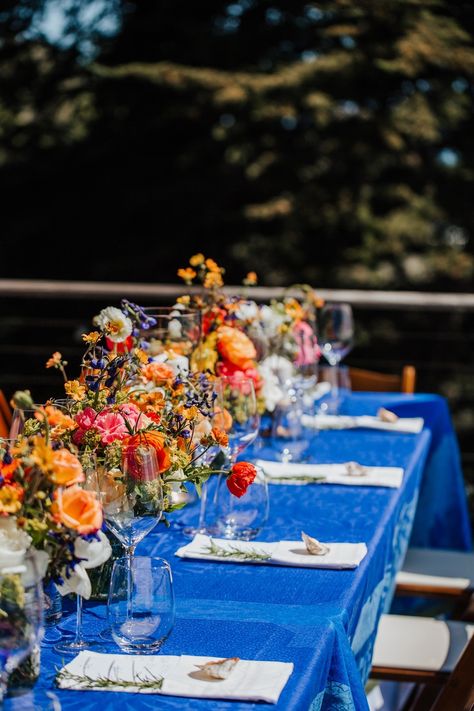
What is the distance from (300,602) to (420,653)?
904 mm

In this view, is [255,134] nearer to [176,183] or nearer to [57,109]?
[176,183]

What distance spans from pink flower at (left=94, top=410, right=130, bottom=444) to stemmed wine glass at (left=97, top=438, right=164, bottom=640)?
0.06 metres

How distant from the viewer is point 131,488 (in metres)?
1.36

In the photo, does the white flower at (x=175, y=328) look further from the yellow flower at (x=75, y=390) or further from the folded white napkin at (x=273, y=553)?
the yellow flower at (x=75, y=390)

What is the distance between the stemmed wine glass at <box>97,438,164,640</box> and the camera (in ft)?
4.42

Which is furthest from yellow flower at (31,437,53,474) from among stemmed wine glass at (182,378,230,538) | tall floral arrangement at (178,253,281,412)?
tall floral arrangement at (178,253,281,412)

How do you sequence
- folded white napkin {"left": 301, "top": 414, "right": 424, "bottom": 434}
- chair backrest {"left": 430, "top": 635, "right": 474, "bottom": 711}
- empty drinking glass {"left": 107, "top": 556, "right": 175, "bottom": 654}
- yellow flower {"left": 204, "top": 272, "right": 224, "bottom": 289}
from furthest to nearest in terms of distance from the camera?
folded white napkin {"left": 301, "top": 414, "right": 424, "bottom": 434} < yellow flower {"left": 204, "top": 272, "right": 224, "bottom": 289} < chair backrest {"left": 430, "top": 635, "right": 474, "bottom": 711} < empty drinking glass {"left": 107, "top": 556, "right": 175, "bottom": 654}

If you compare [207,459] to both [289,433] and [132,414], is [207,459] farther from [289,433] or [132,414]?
[289,433]

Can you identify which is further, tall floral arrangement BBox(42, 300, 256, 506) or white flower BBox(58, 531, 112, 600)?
tall floral arrangement BBox(42, 300, 256, 506)

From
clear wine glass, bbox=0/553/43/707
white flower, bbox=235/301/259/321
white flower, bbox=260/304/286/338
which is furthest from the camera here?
white flower, bbox=260/304/286/338

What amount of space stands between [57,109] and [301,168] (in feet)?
7.87

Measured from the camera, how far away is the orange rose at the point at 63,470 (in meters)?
1.15

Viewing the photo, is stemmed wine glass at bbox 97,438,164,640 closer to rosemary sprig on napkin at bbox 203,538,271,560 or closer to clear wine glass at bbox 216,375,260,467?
rosemary sprig on napkin at bbox 203,538,271,560

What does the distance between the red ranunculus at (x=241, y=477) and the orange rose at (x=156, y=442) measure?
5.3 inches
